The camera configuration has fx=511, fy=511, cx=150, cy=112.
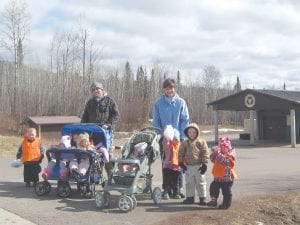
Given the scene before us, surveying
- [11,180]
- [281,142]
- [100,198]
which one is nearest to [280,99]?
[281,142]

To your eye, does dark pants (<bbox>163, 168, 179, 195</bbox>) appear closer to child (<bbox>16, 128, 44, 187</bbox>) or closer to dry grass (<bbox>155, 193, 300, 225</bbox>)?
dry grass (<bbox>155, 193, 300, 225</bbox>)

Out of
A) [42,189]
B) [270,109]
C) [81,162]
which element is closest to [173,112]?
[81,162]

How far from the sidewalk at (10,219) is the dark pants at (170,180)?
9.44 feet

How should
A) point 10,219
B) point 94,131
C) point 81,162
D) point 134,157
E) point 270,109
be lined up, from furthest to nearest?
point 270,109 < point 94,131 < point 81,162 < point 134,157 < point 10,219

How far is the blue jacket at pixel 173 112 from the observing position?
9781 mm

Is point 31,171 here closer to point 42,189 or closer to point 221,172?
point 42,189

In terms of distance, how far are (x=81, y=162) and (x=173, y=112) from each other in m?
2.02

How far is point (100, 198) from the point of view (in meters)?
8.57

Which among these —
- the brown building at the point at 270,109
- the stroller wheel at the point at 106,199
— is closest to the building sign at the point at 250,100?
the brown building at the point at 270,109

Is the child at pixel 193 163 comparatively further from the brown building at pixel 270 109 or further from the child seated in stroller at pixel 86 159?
the brown building at pixel 270 109

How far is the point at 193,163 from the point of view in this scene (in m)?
9.12

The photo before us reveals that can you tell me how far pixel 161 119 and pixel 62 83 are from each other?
4554 cm

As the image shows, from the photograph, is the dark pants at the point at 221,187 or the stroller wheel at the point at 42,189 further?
the stroller wheel at the point at 42,189

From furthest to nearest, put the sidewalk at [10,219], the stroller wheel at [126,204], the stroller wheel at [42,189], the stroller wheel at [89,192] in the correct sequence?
the stroller wheel at [42,189], the stroller wheel at [89,192], the stroller wheel at [126,204], the sidewalk at [10,219]
